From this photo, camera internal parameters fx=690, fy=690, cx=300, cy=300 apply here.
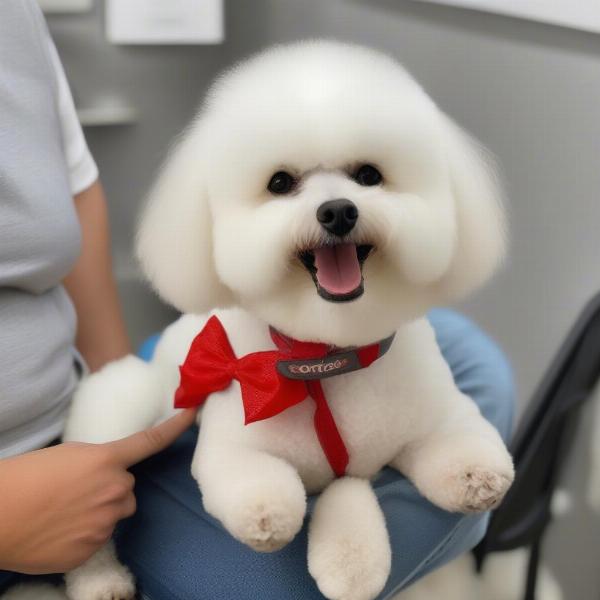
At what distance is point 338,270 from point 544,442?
600 mm

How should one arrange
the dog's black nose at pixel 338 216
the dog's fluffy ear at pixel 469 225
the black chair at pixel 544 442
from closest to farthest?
the dog's black nose at pixel 338 216 < the dog's fluffy ear at pixel 469 225 < the black chair at pixel 544 442

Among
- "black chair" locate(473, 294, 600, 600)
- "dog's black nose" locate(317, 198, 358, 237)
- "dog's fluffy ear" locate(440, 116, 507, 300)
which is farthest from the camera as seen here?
"black chair" locate(473, 294, 600, 600)

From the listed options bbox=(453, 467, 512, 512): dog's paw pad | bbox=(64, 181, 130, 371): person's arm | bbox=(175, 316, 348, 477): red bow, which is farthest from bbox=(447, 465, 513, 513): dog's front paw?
bbox=(64, 181, 130, 371): person's arm

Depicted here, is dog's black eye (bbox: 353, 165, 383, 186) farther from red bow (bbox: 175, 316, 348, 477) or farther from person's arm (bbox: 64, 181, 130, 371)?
person's arm (bbox: 64, 181, 130, 371)

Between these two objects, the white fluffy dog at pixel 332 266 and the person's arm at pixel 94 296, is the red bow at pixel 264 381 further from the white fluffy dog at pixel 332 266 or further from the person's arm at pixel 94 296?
the person's arm at pixel 94 296

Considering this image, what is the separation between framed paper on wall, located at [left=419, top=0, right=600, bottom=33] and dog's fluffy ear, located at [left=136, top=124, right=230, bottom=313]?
2.37 feet

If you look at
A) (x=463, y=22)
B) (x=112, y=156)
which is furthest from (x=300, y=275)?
(x=112, y=156)

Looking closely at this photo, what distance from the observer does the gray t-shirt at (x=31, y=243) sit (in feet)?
2.34

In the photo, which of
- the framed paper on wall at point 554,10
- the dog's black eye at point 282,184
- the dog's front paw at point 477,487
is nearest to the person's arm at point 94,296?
the dog's black eye at point 282,184

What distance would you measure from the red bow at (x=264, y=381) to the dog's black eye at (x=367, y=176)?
16 centimetres

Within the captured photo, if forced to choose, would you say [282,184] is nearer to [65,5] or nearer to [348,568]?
[348,568]

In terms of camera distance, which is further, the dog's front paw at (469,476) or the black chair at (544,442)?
the black chair at (544,442)

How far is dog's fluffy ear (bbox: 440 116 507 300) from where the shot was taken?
2.15ft

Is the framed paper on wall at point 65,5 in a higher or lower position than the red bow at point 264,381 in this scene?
higher
